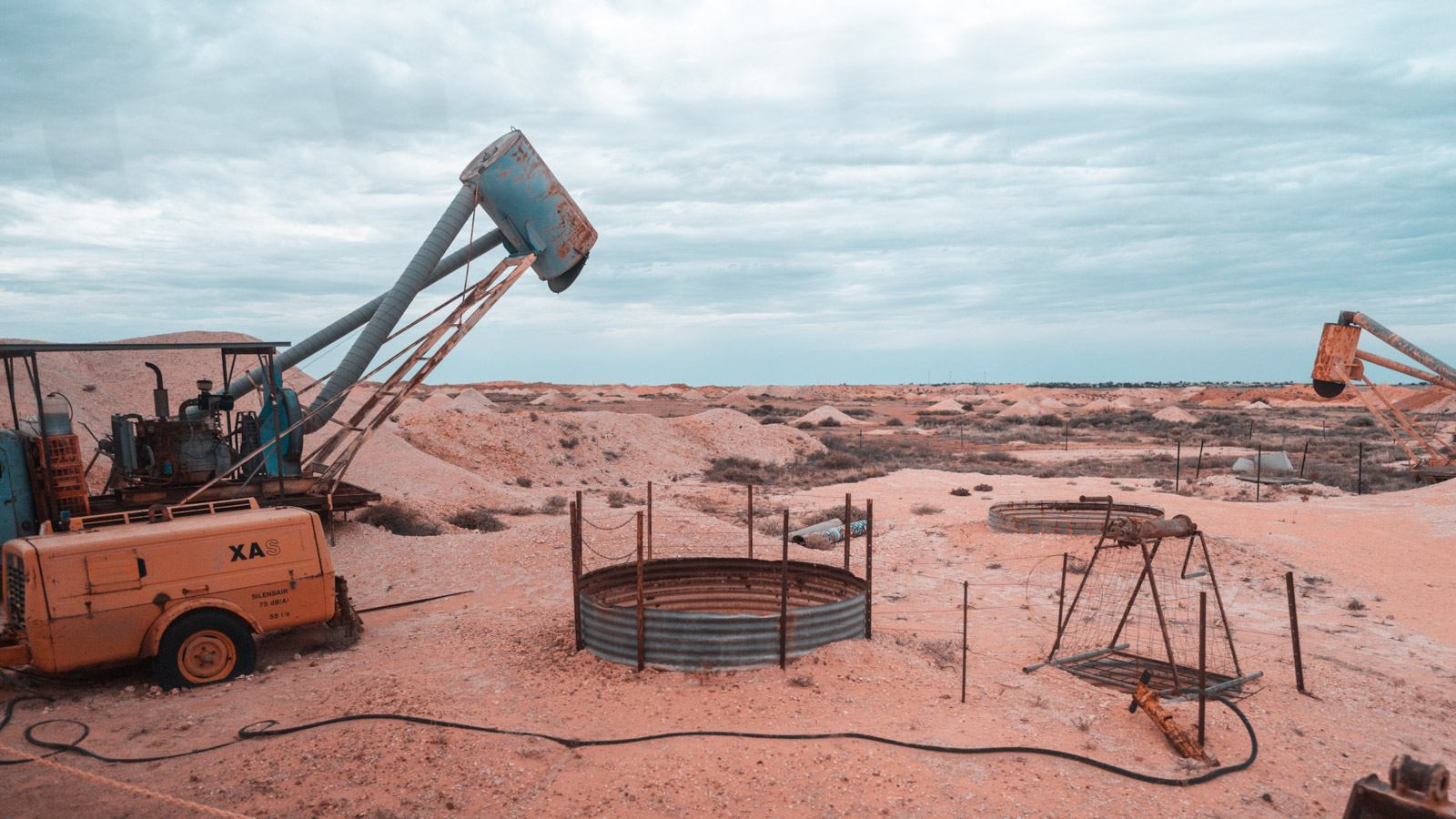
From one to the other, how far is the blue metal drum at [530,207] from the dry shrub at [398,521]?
22.1 ft

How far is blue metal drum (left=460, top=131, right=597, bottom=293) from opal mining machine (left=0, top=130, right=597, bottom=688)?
0.08 feet

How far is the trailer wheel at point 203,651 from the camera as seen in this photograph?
28.5ft

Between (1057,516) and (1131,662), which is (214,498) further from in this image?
(1057,516)

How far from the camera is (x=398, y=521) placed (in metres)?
19.2

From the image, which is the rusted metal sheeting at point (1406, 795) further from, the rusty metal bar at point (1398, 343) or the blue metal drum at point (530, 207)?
the rusty metal bar at point (1398, 343)

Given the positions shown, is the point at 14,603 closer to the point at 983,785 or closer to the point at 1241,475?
the point at 983,785

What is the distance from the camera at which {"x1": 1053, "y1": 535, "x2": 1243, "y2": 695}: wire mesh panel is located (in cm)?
937

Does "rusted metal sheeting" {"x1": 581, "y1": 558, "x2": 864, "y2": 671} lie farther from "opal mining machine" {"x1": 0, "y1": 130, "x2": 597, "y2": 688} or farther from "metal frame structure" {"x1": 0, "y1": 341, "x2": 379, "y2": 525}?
"metal frame structure" {"x1": 0, "y1": 341, "x2": 379, "y2": 525}

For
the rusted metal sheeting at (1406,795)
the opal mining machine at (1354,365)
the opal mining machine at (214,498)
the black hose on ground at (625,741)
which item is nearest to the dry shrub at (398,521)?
the opal mining machine at (214,498)

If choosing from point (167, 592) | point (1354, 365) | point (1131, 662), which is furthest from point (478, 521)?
point (1354, 365)

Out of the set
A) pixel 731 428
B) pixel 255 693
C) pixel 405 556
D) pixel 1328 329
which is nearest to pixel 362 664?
pixel 255 693

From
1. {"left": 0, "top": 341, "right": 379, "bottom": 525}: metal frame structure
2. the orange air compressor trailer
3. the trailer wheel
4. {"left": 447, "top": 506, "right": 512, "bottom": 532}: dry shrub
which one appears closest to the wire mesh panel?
the orange air compressor trailer

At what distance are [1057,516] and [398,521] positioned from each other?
1510cm

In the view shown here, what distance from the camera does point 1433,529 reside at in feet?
55.9
